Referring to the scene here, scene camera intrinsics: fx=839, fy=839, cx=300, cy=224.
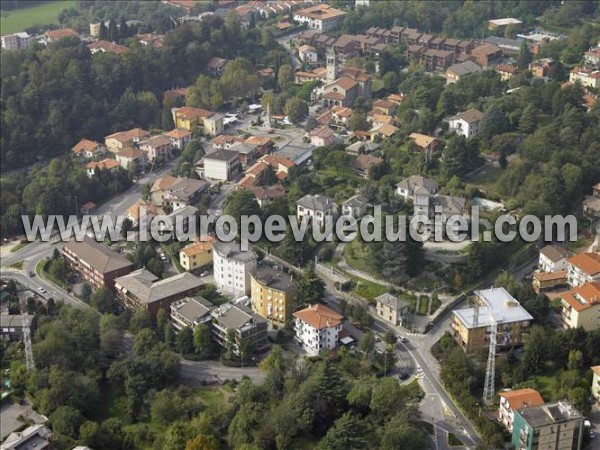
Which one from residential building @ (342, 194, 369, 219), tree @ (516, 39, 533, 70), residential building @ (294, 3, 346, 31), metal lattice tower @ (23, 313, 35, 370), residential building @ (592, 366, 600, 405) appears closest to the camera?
residential building @ (592, 366, 600, 405)

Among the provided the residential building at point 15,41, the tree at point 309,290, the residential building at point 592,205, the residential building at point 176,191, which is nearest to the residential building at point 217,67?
the residential building at point 15,41

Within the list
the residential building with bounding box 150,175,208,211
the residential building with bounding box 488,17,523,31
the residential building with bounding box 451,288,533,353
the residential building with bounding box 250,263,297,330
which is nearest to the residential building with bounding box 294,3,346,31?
the residential building with bounding box 488,17,523,31

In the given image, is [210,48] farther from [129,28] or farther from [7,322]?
[7,322]

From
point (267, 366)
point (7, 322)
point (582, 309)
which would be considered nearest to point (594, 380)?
point (582, 309)

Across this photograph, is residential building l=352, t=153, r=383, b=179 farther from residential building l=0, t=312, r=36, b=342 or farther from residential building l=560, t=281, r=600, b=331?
residential building l=0, t=312, r=36, b=342

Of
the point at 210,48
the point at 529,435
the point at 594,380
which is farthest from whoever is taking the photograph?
the point at 210,48
